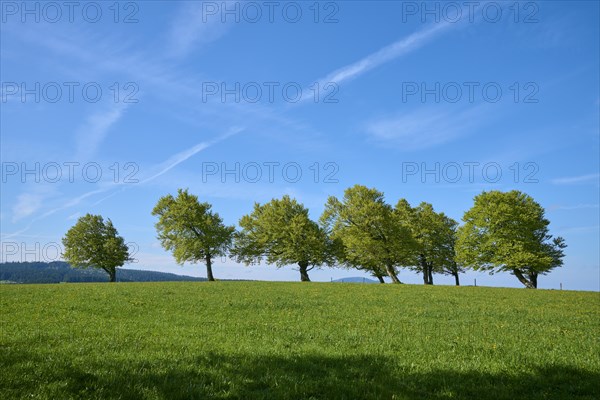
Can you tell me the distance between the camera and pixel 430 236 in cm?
7338

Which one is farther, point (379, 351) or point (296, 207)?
point (296, 207)

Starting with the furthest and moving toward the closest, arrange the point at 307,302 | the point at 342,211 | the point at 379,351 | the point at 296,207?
the point at 296,207
the point at 342,211
the point at 307,302
the point at 379,351

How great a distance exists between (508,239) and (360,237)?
21.8 m

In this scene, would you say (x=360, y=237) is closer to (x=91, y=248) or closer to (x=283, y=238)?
(x=283, y=238)

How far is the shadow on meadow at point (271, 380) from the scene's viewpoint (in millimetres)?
8844

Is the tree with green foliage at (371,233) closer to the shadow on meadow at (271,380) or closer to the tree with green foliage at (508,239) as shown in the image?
the tree with green foliage at (508,239)

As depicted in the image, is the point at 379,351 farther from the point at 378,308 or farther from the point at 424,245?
the point at 424,245

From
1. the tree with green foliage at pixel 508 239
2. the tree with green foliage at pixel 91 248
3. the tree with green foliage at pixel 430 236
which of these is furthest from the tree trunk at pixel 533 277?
the tree with green foliage at pixel 91 248

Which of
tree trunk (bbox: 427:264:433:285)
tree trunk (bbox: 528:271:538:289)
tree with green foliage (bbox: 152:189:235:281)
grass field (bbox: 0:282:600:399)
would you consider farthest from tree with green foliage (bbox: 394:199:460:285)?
grass field (bbox: 0:282:600:399)

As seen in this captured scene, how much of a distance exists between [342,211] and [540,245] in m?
31.1

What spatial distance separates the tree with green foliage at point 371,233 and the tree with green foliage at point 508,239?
9.37 meters

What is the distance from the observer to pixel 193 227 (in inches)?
2749

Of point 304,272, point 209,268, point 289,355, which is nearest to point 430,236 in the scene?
point 304,272

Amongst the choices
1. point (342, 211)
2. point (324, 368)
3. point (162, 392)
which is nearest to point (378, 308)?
point (324, 368)
